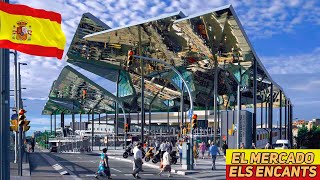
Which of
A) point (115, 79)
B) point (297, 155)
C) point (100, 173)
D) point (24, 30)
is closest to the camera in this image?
point (24, 30)

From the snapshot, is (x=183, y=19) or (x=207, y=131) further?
(x=207, y=131)

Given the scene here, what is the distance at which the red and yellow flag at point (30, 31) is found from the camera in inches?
351

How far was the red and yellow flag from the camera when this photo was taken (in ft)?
29.2

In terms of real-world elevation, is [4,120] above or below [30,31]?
below

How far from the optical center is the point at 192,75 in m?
61.7

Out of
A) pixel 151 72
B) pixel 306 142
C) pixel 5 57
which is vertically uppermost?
pixel 151 72

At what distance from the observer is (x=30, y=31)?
9.06 m

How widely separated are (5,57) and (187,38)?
35.6 m

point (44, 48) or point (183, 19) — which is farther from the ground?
point (183, 19)

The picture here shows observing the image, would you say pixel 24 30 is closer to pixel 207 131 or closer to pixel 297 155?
pixel 297 155

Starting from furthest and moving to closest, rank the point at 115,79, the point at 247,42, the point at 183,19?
1. the point at 115,79
2. the point at 247,42
3. the point at 183,19

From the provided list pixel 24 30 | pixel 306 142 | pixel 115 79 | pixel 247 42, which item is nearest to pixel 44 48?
pixel 24 30

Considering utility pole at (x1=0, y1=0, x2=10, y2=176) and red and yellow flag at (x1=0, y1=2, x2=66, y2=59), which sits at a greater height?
red and yellow flag at (x1=0, y1=2, x2=66, y2=59)

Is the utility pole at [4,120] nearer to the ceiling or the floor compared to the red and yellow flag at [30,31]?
nearer to the floor
